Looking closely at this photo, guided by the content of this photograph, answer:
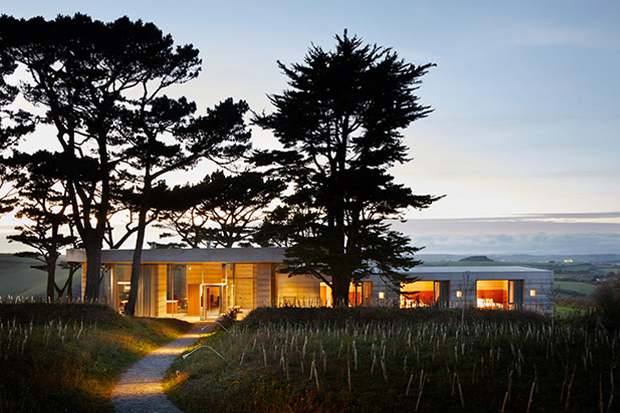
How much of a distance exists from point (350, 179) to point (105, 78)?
10.5 metres

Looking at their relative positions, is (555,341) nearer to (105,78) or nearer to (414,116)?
(414,116)

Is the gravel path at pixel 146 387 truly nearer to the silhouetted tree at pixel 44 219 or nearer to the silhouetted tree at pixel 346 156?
the silhouetted tree at pixel 346 156

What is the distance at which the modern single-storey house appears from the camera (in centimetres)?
2239

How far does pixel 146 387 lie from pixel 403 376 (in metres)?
4.81

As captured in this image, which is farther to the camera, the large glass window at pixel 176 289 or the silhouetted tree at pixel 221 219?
the silhouetted tree at pixel 221 219

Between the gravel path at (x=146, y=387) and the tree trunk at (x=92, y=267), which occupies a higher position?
the tree trunk at (x=92, y=267)

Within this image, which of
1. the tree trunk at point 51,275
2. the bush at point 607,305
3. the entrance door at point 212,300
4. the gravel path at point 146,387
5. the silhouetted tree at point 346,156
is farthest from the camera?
the tree trunk at point 51,275

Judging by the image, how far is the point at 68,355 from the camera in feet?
34.2

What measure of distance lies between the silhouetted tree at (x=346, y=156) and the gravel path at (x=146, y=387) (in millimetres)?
6072

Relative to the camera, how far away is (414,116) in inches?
726

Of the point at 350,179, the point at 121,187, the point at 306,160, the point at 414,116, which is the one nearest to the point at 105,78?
the point at 121,187

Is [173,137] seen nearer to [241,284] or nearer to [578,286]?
[241,284]

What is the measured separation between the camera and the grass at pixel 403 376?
697cm

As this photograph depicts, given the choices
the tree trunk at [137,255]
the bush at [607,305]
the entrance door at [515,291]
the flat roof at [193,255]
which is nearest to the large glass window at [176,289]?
the flat roof at [193,255]
